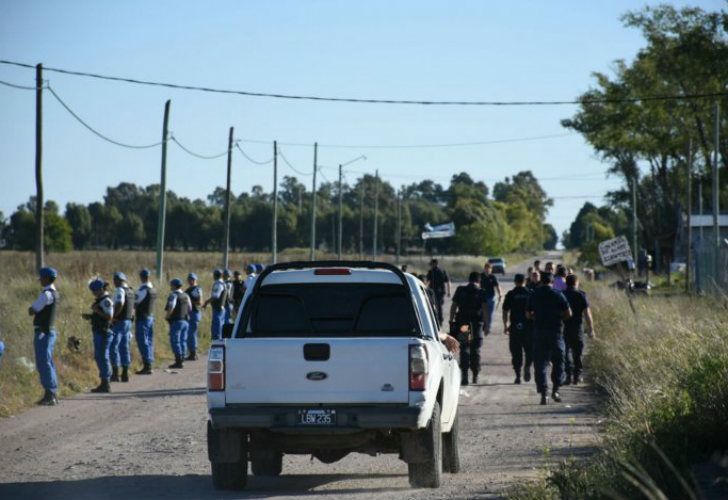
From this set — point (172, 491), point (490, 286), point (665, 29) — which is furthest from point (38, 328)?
point (665, 29)

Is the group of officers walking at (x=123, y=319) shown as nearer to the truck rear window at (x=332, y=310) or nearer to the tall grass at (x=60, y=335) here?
the tall grass at (x=60, y=335)

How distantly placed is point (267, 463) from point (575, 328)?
1046 centimetres

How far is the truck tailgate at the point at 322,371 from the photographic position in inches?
422

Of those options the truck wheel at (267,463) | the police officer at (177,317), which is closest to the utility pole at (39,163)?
the police officer at (177,317)

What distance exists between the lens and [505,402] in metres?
19.8

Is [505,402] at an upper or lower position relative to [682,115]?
lower

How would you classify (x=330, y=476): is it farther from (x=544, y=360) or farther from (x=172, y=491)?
(x=544, y=360)

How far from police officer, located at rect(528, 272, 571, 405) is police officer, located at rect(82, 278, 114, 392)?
22.3ft

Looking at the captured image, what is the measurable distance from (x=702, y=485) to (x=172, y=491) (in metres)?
4.37

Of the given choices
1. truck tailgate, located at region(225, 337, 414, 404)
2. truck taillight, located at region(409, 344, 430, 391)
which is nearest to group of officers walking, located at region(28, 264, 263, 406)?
truck tailgate, located at region(225, 337, 414, 404)

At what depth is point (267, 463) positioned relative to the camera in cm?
1236

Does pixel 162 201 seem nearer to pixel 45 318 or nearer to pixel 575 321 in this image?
pixel 575 321

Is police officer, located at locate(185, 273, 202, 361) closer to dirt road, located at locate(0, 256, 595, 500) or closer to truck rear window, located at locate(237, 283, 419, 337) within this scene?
dirt road, located at locate(0, 256, 595, 500)

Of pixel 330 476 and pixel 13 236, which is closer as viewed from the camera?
pixel 330 476
